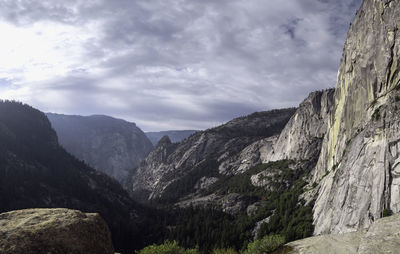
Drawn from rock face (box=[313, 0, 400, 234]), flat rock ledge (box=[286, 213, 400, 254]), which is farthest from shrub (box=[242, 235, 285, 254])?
rock face (box=[313, 0, 400, 234])

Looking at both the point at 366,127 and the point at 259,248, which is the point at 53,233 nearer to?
the point at 259,248

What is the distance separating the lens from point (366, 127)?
8169 cm

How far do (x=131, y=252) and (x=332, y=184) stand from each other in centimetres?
11548

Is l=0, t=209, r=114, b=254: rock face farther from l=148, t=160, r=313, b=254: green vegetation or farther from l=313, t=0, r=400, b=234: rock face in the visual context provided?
l=148, t=160, r=313, b=254: green vegetation

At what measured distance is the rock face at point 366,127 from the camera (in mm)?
66875

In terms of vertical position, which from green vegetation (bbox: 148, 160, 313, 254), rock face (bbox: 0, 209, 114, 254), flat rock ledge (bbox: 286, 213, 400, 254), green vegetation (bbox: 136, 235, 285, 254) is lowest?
green vegetation (bbox: 148, 160, 313, 254)

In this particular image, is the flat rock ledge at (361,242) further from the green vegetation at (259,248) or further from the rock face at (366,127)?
the rock face at (366,127)

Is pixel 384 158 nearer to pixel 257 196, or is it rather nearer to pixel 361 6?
pixel 361 6

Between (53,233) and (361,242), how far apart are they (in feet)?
63.2

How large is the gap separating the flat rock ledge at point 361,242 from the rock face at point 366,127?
167 ft

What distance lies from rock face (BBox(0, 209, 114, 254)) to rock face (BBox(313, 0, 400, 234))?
66104 millimetres

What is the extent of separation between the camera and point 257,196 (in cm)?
19788

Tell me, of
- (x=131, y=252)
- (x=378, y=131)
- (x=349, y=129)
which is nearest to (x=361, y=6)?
(x=349, y=129)

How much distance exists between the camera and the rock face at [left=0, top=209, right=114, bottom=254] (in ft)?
48.7
